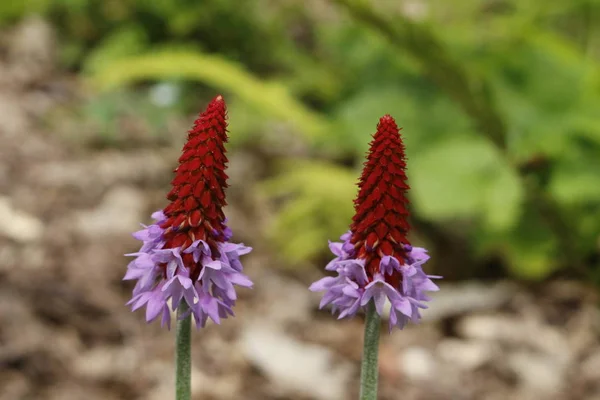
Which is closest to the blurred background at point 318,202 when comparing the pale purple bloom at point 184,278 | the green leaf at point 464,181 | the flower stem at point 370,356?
the green leaf at point 464,181

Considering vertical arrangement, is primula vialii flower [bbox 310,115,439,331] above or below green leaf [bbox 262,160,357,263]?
below

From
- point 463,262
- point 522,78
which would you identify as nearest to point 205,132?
point 463,262

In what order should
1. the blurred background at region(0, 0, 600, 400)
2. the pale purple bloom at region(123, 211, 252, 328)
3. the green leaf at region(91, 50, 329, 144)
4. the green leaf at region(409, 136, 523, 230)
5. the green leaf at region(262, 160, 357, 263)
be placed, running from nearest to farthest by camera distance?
1. the pale purple bloom at region(123, 211, 252, 328)
2. the blurred background at region(0, 0, 600, 400)
3. the green leaf at region(409, 136, 523, 230)
4. the green leaf at region(262, 160, 357, 263)
5. the green leaf at region(91, 50, 329, 144)

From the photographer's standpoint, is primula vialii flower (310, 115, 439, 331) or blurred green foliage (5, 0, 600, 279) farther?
blurred green foliage (5, 0, 600, 279)

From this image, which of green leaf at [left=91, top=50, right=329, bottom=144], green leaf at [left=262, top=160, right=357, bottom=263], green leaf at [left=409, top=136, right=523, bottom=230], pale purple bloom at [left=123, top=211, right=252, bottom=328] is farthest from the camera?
green leaf at [left=91, top=50, right=329, bottom=144]

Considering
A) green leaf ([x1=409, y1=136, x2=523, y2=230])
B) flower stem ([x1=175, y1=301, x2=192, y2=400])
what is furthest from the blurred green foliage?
flower stem ([x1=175, y1=301, x2=192, y2=400])

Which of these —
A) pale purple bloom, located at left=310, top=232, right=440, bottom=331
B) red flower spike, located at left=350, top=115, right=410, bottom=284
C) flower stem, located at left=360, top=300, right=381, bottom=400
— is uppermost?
red flower spike, located at left=350, top=115, right=410, bottom=284

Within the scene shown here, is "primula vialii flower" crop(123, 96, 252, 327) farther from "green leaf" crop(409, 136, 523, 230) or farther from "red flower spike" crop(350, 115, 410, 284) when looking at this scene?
"green leaf" crop(409, 136, 523, 230)

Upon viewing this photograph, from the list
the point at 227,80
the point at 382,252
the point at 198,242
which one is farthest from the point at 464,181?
the point at 198,242
